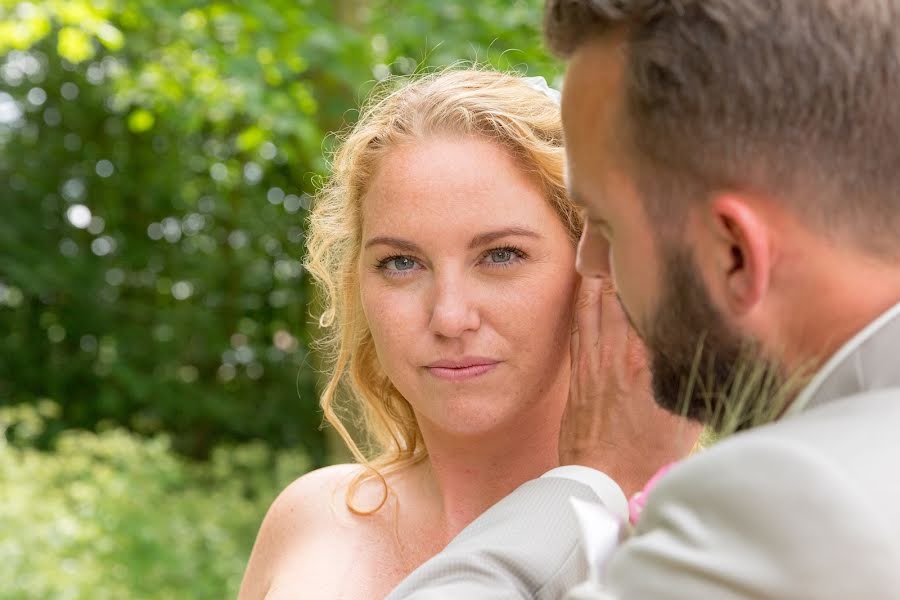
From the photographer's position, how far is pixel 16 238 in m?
11.4

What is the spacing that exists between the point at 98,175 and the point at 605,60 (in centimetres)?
1151

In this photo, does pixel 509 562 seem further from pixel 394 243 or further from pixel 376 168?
pixel 376 168

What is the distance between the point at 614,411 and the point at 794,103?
797 millimetres

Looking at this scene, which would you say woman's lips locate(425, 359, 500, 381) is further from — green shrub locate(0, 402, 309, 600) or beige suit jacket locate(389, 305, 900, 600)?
green shrub locate(0, 402, 309, 600)

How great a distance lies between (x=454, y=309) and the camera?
198 centimetres

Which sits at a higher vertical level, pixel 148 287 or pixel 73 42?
pixel 73 42

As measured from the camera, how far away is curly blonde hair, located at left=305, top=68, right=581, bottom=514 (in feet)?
6.84

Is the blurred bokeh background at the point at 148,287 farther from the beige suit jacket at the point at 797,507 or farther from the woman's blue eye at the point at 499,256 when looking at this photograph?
the beige suit jacket at the point at 797,507

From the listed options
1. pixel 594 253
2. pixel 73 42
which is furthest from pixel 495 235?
pixel 73 42

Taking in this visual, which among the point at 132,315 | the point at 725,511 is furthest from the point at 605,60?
the point at 132,315

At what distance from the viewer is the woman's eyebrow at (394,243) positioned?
80.7 inches

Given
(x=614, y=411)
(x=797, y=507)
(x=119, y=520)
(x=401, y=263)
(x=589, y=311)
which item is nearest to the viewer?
(x=797, y=507)

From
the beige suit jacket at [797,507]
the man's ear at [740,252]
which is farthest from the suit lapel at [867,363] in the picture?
the man's ear at [740,252]

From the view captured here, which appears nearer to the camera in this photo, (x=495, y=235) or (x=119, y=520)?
(x=495, y=235)
